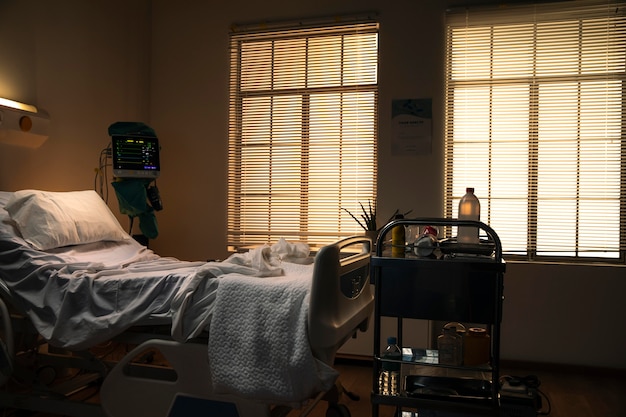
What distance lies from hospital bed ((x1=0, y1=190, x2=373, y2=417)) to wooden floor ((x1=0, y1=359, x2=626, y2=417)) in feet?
1.42

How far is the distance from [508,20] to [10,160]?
3.29m

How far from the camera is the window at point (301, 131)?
3926 millimetres

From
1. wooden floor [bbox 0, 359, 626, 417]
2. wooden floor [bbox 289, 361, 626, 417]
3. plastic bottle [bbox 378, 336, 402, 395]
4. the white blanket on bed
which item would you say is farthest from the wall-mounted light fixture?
plastic bottle [bbox 378, 336, 402, 395]

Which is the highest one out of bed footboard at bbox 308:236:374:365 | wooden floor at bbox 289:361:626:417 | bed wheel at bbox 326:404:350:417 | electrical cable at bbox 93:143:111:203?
electrical cable at bbox 93:143:111:203

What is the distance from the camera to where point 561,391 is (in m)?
3.18

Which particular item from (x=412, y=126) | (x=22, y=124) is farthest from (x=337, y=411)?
(x=22, y=124)

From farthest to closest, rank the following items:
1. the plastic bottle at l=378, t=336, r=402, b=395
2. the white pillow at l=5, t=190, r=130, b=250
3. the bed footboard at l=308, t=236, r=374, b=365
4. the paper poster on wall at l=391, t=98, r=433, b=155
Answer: the paper poster on wall at l=391, t=98, r=433, b=155, the white pillow at l=5, t=190, r=130, b=250, the plastic bottle at l=378, t=336, r=402, b=395, the bed footboard at l=308, t=236, r=374, b=365

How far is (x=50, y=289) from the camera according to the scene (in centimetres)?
241

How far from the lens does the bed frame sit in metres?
1.95

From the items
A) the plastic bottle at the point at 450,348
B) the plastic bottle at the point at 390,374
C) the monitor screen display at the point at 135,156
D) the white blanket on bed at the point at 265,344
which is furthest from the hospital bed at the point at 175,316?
the monitor screen display at the point at 135,156

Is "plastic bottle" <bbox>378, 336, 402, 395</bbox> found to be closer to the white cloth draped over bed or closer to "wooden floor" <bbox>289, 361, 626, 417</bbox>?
the white cloth draped over bed

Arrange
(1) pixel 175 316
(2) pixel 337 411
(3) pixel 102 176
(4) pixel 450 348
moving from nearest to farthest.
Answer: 1. (4) pixel 450 348
2. (1) pixel 175 316
3. (2) pixel 337 411
4. (3) pixel 102 176

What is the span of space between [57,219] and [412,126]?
233 cm

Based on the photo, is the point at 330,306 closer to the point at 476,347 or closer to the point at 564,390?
the point at 476,347
